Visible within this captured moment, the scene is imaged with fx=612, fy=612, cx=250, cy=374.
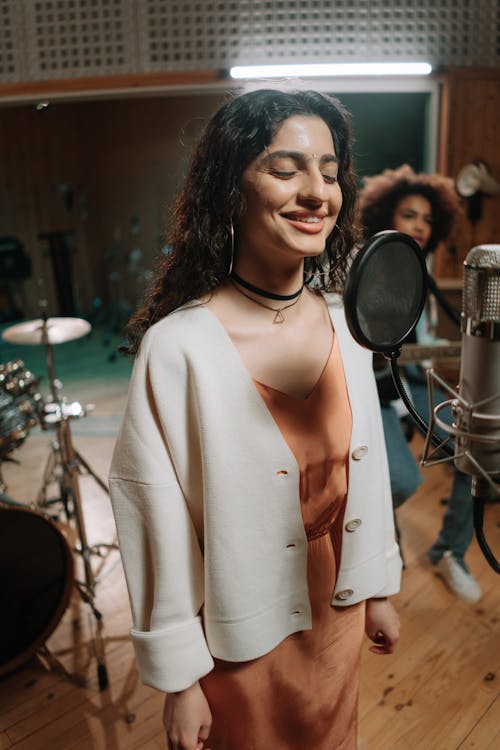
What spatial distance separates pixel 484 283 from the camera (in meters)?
0.67

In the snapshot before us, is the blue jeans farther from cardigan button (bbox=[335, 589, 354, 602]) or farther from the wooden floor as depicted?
cardigan button (bbox=[335, 589, 354, 602])

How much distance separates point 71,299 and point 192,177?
7719 millimetres

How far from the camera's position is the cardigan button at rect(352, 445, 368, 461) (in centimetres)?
121

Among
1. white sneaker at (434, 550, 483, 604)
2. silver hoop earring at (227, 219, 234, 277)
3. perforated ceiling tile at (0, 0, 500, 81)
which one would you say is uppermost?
perforated ceiling tile at (0, 0, 500, 81)

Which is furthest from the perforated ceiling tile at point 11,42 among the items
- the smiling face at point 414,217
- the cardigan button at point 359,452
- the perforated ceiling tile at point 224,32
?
the cardigan button at point 359,452

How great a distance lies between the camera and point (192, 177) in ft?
3.88

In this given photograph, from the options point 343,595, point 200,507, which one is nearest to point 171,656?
point 200,507

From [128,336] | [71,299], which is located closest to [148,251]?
[71,299]

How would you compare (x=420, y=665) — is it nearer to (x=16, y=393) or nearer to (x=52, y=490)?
(x=16, y=393)

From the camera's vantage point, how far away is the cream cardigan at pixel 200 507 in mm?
1079

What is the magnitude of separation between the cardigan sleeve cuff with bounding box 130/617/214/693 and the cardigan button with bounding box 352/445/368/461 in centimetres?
45

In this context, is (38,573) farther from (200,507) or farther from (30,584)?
(200,507)

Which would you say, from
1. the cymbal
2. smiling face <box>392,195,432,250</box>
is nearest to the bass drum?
the cymbal

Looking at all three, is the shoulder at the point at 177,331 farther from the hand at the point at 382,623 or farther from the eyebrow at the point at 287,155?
the hand at the point at 382,623
